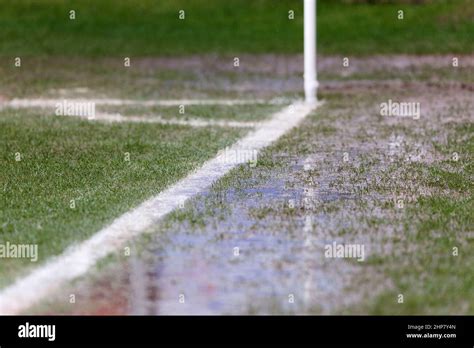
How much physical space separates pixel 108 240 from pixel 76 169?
315 cm

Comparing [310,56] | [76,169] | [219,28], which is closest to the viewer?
[76,169]

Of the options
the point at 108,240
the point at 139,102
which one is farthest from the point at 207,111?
the point at 108,240

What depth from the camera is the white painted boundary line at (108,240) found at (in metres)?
7.52

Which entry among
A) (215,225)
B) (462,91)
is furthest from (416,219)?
(462,91)

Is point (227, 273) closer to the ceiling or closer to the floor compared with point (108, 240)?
closer to the floor

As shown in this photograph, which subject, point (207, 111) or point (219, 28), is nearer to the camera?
point (207, 111)

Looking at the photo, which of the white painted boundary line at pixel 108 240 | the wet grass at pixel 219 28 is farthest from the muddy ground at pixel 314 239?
the wet grass at pixel 219 28

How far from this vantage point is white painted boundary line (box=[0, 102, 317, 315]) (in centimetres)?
752

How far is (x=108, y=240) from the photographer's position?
8844 millimetres

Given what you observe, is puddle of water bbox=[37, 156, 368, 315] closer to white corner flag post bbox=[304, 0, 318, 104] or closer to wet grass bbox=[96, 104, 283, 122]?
wet grass bbox=[96, 104, 283, 122]

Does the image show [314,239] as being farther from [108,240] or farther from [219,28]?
[219,28]

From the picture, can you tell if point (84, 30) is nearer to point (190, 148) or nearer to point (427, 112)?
point (427, 112)

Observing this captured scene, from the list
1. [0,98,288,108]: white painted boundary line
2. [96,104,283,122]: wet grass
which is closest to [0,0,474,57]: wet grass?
[0,98,288,108]: white painted boundary line

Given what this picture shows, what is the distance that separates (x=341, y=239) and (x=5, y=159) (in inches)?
196
